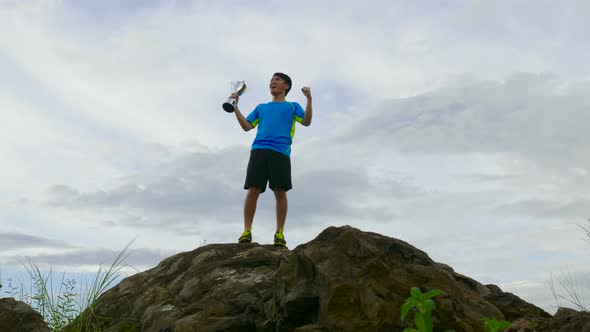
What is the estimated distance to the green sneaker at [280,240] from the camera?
794 centimetres

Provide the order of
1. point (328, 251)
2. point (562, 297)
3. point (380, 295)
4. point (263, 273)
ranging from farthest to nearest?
point (562, 297) → point (263, 273) → point (328, 251) → point (380, 295)

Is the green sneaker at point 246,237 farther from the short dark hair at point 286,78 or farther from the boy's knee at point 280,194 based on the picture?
the short dark hair at point 286,78

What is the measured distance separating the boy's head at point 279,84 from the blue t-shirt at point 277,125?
189 millimetres

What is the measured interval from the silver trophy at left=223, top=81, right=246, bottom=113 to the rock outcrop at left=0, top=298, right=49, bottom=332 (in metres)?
3.73

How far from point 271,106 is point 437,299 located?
15.1 feet

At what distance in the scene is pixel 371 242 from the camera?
5246 millimetres

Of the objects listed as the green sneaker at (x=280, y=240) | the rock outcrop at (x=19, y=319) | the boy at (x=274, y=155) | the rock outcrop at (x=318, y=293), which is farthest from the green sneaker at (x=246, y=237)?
the rock outcrop at (x=19, y=319)

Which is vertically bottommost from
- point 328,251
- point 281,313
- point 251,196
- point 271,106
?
point 281,313

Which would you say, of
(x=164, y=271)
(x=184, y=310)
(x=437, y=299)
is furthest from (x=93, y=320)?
(x=437, y=299)

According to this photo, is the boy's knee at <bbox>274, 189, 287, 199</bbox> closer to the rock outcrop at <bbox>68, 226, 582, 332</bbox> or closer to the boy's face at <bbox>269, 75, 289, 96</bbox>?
the rock outcrop at <bbox>68, 226, 582, 332</bbox>

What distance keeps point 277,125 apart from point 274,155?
470mm

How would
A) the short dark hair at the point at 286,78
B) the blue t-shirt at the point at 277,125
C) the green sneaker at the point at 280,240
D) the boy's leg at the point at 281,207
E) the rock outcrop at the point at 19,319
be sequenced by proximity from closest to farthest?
the rock outcrop at the point at 19,319, the green sneaker at the point at 280,240, the boy's leg at the point at 281,207, the blue t-shirt at the point at 277,125, the short dark hair at the point at 286,78

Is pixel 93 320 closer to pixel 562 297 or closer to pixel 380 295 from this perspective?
pixel 380 295

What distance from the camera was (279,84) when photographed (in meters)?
8.94
